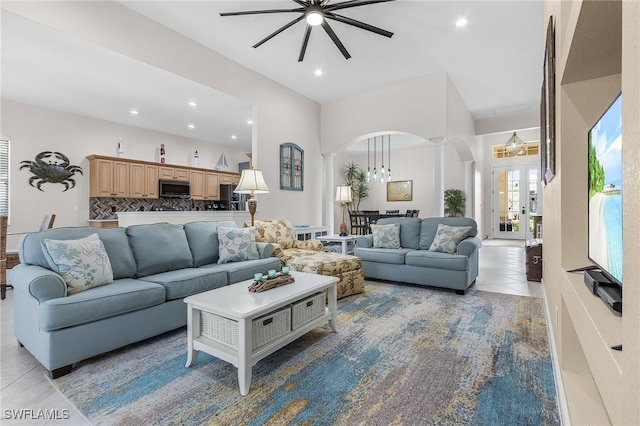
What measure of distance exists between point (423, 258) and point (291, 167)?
304cm

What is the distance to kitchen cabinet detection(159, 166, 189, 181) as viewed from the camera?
23.5 ft

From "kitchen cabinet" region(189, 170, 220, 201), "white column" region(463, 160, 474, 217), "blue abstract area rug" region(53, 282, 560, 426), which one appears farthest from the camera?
"white column" region(463, 160, 474, 217)

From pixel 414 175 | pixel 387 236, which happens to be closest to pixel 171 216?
pixel 387 236

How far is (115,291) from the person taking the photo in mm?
2234

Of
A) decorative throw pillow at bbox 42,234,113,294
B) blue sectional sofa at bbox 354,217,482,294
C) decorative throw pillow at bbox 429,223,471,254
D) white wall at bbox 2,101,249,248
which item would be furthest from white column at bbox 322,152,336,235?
decorative throw pillow at bbox 42,234,113,294

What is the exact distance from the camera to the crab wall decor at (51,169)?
558 cm

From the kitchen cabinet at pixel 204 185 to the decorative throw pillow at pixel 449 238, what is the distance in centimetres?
603

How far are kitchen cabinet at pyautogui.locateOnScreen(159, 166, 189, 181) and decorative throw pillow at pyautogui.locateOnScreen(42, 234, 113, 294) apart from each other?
516cm

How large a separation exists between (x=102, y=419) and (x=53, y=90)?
18.4 ft

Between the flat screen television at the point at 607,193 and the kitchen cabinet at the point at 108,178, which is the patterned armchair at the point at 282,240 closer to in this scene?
the flat screen television at the point at 607,193

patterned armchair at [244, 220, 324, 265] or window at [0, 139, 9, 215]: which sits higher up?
window at [0, 139, 9, 215]

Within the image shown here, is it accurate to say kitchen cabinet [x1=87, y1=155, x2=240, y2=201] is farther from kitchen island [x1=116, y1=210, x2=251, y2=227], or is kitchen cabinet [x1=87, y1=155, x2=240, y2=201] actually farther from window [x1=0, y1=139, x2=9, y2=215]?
kitchen island [x1=116, y1=210, x2=251, y2=227]

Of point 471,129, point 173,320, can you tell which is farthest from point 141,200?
point 471,129

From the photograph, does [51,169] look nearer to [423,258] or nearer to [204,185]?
[204,185]
